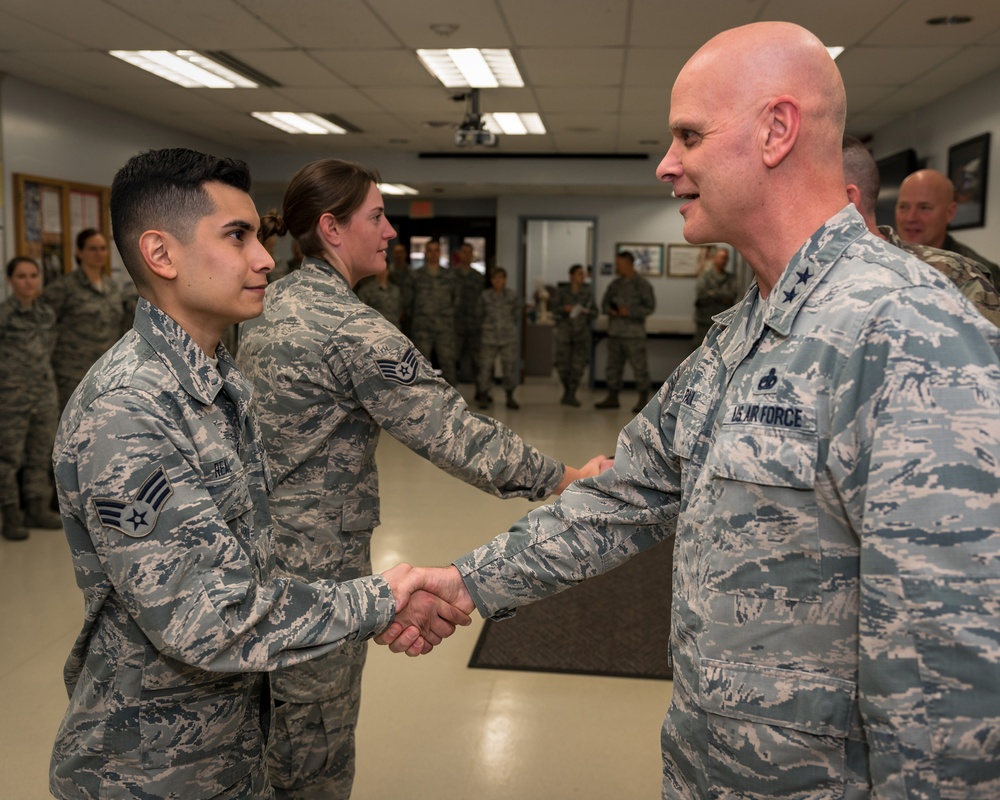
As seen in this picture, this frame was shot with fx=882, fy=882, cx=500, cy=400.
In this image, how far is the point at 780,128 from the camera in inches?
48.0

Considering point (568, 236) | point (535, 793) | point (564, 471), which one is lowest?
point (535, 793)

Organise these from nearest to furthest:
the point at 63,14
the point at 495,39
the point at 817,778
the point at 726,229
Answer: the point at 817,778
the point at 726,229
the point at 63,14
the point at 495,39

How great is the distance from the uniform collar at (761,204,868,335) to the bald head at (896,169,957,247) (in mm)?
2848

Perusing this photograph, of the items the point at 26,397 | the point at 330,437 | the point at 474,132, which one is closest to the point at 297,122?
the point at 474,132

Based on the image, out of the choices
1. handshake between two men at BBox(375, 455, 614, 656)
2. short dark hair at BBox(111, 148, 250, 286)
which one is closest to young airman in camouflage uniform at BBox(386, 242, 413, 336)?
handshake between two men at BBox(375, 455, 614, 656)

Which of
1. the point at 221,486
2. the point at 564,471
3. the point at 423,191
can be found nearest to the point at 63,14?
the point at 564,471

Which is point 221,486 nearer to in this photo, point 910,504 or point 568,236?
point 910,504

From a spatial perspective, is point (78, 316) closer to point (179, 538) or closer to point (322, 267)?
point (322, 267)

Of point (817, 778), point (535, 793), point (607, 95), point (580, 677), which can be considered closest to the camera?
point (817, 778)

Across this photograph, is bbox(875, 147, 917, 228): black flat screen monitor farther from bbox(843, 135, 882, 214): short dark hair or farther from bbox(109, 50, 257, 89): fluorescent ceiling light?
bbox(109, 50, 257, 89): fluorescent ceiling light

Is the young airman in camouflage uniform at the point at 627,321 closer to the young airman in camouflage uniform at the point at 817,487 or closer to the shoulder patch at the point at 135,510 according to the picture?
the young airman in camouflage uniform at the point at 817,487

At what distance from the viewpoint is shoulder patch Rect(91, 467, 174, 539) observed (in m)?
1.27

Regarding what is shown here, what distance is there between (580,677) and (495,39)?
444cm

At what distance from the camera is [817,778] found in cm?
112
